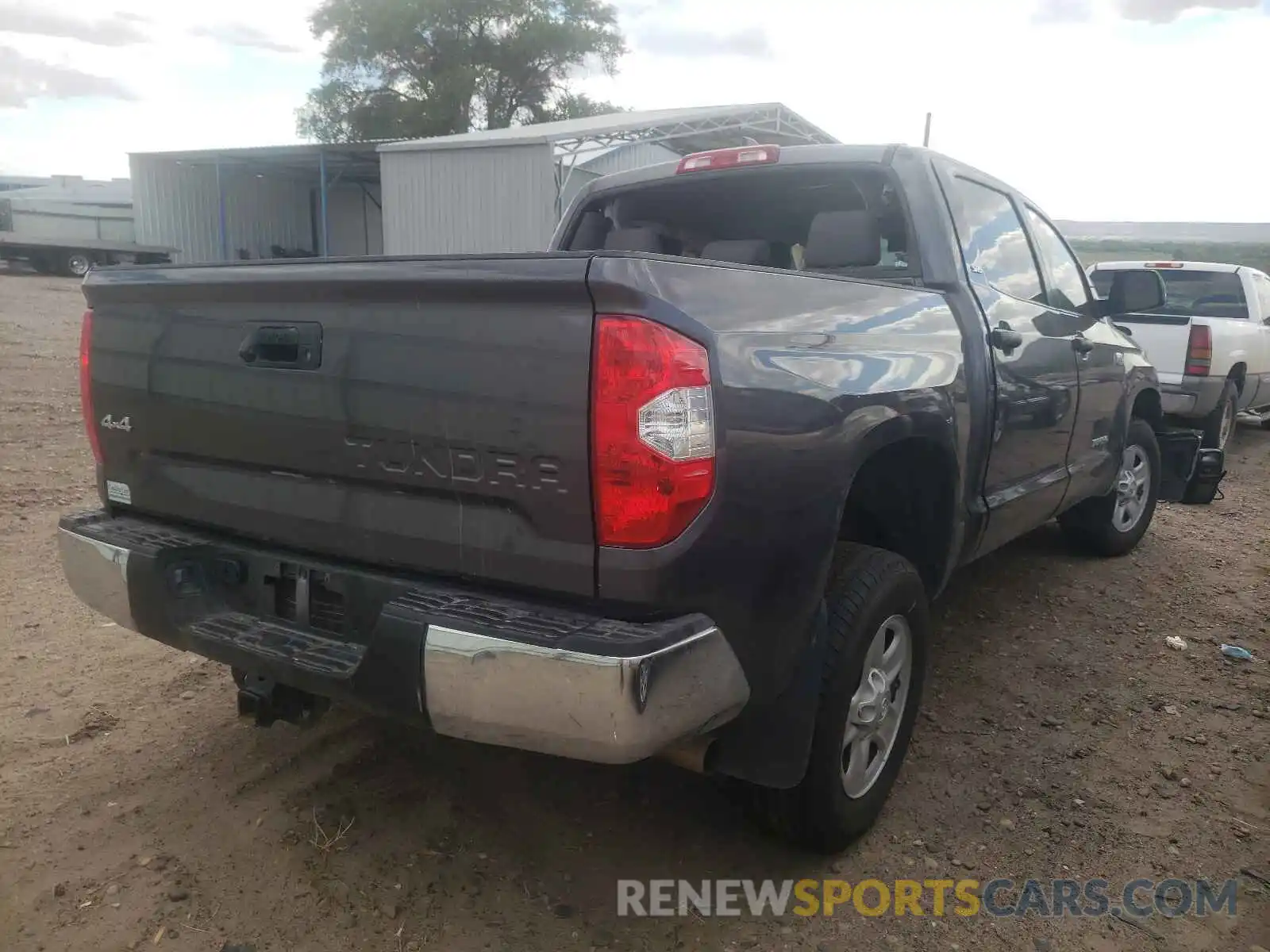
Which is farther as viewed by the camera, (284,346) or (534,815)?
(534,815)

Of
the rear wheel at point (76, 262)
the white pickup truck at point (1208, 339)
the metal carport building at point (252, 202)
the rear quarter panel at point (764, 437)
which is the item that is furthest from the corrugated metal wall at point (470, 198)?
the rear quarter panel at point (764, 437)

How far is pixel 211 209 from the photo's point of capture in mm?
27594

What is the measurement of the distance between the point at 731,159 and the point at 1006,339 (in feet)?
4.03

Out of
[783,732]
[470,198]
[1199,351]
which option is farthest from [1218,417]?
[470,198]

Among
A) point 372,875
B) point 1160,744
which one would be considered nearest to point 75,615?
point 372,875

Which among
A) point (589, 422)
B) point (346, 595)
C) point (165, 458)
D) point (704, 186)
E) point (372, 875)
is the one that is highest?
point (704, 186)

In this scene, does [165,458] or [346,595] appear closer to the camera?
[346,595]

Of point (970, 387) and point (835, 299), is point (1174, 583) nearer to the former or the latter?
point (970, 387)

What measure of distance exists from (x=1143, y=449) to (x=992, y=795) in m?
3.14

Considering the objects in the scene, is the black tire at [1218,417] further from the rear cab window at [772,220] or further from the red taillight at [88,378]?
the red taillight at [88,378]

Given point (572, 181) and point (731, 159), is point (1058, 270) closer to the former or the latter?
point (731, 159)

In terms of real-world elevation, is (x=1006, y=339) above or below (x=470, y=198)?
below

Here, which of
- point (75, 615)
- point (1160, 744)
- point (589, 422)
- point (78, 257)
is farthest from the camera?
point (78, 257)

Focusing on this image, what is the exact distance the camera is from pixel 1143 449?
5.32m
